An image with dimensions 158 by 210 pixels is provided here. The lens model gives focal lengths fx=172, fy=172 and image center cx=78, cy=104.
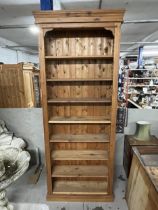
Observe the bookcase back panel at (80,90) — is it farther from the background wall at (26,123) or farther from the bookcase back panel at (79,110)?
the background wall at (26,123)

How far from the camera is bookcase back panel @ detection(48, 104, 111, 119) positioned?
2.22 metres

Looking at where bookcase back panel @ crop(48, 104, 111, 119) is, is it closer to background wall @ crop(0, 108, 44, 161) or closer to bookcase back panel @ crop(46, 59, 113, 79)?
bookcase back panel @ crop(46, 59, 113, 79)

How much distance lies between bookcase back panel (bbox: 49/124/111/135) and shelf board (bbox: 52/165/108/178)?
1.55 feet

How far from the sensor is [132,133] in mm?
2705

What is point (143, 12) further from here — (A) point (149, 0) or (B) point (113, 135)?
(B) point (113, 135)

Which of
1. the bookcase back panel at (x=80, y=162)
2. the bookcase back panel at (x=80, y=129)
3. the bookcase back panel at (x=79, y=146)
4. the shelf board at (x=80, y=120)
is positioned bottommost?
the bookcase back panel at (x=80, y=162)

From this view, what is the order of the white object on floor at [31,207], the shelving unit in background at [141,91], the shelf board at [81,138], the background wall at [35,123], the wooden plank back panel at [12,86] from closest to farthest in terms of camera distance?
the white object on floor at [31,207] → the shelf board at [81,138] → the background wall at [35,123] → the wooden plank back panel at [12,86] → the shelving unit in background at [141,91]

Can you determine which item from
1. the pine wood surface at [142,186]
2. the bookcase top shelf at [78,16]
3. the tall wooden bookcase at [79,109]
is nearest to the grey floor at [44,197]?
the tall wooden bookcase at [79,109]

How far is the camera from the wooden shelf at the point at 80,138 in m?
2.09

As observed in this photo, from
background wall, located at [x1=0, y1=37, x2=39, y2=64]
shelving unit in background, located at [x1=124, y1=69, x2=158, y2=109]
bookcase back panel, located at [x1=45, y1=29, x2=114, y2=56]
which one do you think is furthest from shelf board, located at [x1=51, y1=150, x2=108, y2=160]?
background wall, located at [x1=0, y1=37, x2=39, y2=64]

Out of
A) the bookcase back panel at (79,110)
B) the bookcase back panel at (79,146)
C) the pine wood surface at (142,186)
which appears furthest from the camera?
the bookcase back panel at (79,146)

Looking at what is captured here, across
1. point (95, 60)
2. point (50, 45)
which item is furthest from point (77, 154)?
point (50, 45)

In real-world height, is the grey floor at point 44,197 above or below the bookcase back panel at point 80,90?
below

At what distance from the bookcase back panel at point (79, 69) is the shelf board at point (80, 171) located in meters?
1.21
